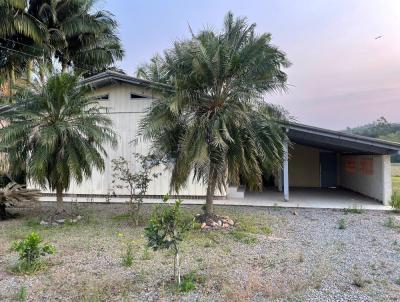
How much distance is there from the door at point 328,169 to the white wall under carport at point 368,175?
1.61ft

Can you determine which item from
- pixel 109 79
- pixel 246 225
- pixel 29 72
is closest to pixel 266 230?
pixel 246 225

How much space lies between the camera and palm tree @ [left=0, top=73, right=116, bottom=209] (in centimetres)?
851

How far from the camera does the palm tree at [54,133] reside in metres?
8.51

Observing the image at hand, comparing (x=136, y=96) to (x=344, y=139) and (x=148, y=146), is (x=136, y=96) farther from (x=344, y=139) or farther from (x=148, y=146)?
(x=344, y=139)

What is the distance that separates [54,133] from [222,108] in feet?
13.6

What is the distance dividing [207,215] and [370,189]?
26.5 ft

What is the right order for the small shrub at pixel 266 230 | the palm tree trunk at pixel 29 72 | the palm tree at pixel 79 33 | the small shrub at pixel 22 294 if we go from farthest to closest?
the palm tree at pixel 79 33
the palm tree trunk at pixel 29 72
the small shrub at pixel 266 230
the small shrub at pixel 22 294

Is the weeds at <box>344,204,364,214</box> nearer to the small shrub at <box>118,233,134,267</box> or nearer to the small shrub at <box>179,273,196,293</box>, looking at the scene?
the small shrub at <box>118,233,134,267</box>

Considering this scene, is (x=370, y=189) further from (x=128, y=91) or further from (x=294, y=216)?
(x=128, y=91)

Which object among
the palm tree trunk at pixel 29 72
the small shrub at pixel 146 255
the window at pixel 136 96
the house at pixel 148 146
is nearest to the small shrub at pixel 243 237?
the small shrub at pixel 146 255

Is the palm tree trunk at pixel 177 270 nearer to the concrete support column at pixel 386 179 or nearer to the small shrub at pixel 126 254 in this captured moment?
the small shrub at pixel 126 254

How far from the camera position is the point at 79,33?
60.4 feet

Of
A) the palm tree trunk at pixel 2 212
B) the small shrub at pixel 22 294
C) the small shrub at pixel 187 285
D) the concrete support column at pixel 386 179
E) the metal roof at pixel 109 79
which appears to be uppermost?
the metal roof at pixel 109 79

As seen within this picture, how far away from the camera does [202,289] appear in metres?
4.65
